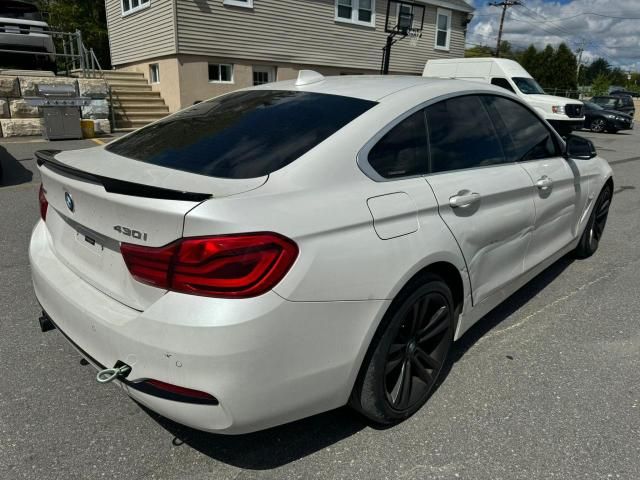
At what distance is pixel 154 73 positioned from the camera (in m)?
15.8

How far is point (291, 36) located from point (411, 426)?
16.1m

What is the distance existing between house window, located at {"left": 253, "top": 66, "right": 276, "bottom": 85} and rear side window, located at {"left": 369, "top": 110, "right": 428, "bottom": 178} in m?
14.8

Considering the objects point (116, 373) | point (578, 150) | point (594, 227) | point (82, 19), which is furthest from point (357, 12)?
point (116, 373)

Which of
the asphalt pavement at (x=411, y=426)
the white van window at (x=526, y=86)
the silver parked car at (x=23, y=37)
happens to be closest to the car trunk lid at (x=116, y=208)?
the asphalt pavement at (x=411, y=426)

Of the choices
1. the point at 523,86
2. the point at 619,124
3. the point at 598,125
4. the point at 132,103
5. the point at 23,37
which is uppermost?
the point at 23,37

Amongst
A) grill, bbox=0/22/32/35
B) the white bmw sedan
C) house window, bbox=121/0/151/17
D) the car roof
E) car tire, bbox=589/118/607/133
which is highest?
house window, bbox=121/0/151/17

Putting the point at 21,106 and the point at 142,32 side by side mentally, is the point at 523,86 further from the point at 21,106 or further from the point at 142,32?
the point at 21,106

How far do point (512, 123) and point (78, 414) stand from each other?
10.1 feet

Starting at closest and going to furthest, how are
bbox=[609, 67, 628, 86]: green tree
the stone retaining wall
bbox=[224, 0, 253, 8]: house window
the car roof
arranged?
1. the car roof
2. the stone retaining wall
3. bbox=[224, 0, 253, 8]: house window
4. bbox=[609, 67, 628, 86]: green tree

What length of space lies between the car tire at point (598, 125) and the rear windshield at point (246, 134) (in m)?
23.6

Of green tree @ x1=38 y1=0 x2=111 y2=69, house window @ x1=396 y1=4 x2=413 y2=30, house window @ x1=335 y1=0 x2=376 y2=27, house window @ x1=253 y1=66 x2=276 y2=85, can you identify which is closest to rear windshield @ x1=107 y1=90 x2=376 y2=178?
house window @ x1=253 y1=66 x2=276 y2=85

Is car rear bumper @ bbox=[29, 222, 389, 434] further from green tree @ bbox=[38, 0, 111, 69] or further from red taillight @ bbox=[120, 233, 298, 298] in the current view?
green tree @ bbox=[38, 0, 111, 69]

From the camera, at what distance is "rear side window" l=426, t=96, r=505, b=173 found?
2.63 metres

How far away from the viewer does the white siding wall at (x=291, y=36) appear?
14.3 metres
